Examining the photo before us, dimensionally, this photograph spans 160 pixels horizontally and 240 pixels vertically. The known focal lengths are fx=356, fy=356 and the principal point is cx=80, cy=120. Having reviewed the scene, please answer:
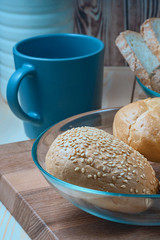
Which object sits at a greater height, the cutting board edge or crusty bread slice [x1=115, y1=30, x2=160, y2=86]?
crusty bread slice [x1=115, y1=30, x2=160, y2=86]

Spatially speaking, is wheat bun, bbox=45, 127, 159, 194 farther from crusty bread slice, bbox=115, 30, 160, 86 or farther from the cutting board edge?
crusty bread slice, bbox=115, 30, 160, 86

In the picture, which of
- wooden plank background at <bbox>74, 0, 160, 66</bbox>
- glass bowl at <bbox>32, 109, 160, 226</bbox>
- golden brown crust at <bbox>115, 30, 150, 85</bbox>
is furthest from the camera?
wooden plank background at <bbox>74, 0, 160, 66</bbox>

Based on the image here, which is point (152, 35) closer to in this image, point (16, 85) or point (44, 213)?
point (16, 85)

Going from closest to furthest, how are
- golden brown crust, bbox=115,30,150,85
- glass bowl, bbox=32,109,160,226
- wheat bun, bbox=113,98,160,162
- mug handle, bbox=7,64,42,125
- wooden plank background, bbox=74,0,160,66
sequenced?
1. glass bowl, bbox=32,109,160,226
2. wheat bun, bbox=113,98,160,162
3. mug handle, bbox=7,64,42,125
4. golden brown crust, bbox=115,30,150,85
5. wooden plank background, bbox=74,0,160,66

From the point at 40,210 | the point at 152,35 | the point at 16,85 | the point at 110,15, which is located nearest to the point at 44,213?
the point at 40,210

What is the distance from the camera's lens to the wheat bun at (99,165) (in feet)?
1.74

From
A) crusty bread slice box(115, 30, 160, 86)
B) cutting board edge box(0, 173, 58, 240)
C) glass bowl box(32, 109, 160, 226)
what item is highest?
crusty bread slice box(115, 30, 160, 86)

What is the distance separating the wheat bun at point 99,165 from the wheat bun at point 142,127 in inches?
3.1

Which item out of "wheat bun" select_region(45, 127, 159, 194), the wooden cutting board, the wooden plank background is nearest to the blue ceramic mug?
the wooden cutting board

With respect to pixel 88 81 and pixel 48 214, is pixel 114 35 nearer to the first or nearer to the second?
pixel 88 81

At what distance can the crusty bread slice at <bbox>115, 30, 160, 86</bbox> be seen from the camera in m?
0.91

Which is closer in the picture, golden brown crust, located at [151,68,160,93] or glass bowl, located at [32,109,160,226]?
glass bowl, located at [32,109,160,226]

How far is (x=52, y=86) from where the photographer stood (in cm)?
81

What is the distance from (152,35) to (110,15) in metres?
0.32
